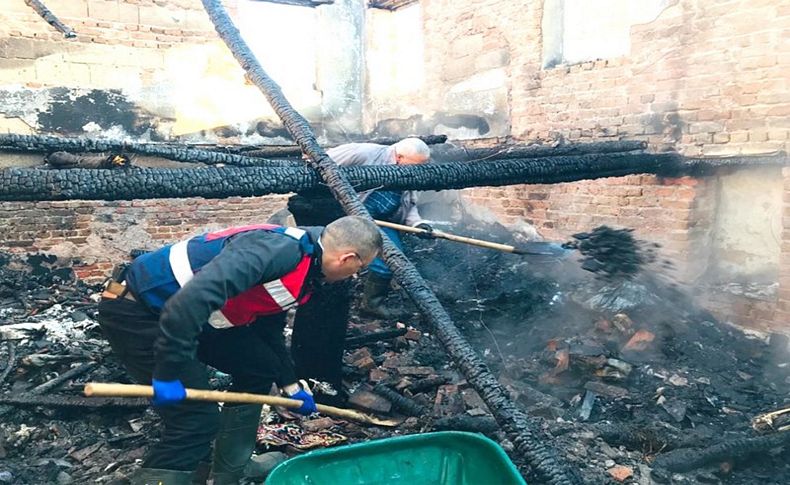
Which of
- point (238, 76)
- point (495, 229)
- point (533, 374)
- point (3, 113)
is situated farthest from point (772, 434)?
point (3, 113)

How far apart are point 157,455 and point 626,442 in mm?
2767

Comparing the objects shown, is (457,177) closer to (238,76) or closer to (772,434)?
(772,434)

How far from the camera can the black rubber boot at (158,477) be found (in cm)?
259

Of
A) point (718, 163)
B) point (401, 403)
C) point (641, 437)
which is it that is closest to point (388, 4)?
point (718, 163)

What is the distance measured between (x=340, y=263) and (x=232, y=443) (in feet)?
4.20

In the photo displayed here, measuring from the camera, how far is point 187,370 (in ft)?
8.35

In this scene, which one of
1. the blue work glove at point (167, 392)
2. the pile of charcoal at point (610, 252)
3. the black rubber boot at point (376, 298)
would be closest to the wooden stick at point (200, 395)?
the blue work glove at point (167, 392)

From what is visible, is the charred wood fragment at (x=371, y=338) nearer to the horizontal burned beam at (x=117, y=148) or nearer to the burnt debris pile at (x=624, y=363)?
the burnt debris pile at (x=624, y=363)

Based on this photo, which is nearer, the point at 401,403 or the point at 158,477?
the point at 158,477

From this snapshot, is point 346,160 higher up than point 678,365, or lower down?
higher up

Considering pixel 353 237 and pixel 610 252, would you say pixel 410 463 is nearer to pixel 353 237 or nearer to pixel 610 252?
pixel 353 237

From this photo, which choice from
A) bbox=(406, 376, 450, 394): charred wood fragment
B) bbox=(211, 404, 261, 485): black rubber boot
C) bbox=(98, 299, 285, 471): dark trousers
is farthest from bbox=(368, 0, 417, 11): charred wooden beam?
bbox=(211, 404, 261, 485): black rubber boot

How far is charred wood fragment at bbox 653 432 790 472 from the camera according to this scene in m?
3.31

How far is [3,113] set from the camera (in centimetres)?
717
